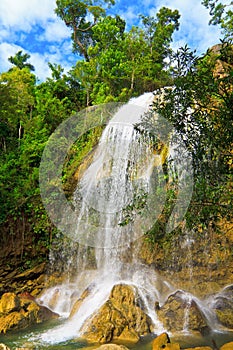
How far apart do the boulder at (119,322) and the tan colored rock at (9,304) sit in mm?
2040

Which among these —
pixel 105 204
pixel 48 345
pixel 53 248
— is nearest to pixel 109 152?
pixel 105 204

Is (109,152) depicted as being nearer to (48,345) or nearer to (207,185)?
(48,345)

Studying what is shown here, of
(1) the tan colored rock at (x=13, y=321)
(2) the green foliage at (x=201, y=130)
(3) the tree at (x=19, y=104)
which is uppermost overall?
(3) the tree at (x=19, y=104)

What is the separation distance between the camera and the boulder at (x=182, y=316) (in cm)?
695

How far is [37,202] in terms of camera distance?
1154 centimetres

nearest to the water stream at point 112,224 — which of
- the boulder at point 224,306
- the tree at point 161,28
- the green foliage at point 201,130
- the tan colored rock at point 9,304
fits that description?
the boulder at point 224,306

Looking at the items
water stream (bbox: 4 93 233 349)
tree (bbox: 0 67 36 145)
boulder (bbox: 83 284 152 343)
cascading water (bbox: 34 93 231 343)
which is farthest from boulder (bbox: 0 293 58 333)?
tree (bbox: 0 67 36 145)

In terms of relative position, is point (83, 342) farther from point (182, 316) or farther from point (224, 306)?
point (224, 306)

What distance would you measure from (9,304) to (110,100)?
357 inches

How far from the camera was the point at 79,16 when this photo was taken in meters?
20.2

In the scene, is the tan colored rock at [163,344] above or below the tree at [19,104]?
below

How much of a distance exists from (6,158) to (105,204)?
441 cm

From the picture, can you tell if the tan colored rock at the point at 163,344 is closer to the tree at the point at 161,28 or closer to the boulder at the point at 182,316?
the boulder at the point at 182,316

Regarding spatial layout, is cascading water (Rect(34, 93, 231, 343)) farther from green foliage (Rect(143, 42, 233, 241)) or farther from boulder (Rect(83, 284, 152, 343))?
green foliage (Rect(143, 42, 233, 241))
